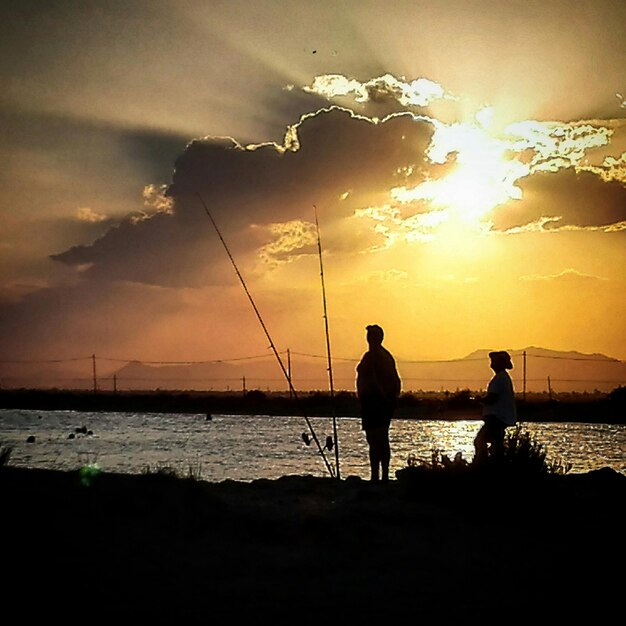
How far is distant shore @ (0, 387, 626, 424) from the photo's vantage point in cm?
6594

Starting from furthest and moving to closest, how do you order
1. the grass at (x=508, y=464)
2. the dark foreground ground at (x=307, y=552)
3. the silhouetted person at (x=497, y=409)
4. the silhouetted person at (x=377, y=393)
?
1. the silhouetted person at (x=377, y=393)
2. the silhouetted person at (x=497, y=409)
3. the grass at (x=508, y=464)
4. the dark foreground ground at (x=307, y=552)

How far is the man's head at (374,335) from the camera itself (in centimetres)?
1184

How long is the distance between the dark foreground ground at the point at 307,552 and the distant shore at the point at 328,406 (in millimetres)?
29727

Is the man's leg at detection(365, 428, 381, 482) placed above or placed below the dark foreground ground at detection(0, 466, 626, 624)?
above

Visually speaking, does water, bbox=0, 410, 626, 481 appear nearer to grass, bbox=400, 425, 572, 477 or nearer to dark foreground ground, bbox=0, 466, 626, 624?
grass, bbox=400, 425, 572, 477

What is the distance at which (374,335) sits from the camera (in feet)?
38.8

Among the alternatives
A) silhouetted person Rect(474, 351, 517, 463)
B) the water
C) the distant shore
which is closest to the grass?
silhouetted person Rect(474, 351, 517, 463)

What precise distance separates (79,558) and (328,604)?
2.00 m

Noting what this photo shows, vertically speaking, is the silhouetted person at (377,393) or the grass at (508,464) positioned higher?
the silhouetted person at (377,393)

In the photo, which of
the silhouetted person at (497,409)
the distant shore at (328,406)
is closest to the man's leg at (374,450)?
the silhouetted person at (497,409)

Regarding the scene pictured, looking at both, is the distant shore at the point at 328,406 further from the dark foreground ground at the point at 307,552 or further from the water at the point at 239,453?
the dark foreground ground at the point at 307,552

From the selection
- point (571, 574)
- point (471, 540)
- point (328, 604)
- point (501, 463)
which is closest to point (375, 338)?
point (501, 463)

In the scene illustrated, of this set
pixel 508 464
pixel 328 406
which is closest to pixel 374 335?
pixel 508 464

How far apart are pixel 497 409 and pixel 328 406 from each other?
72439 millimetres
